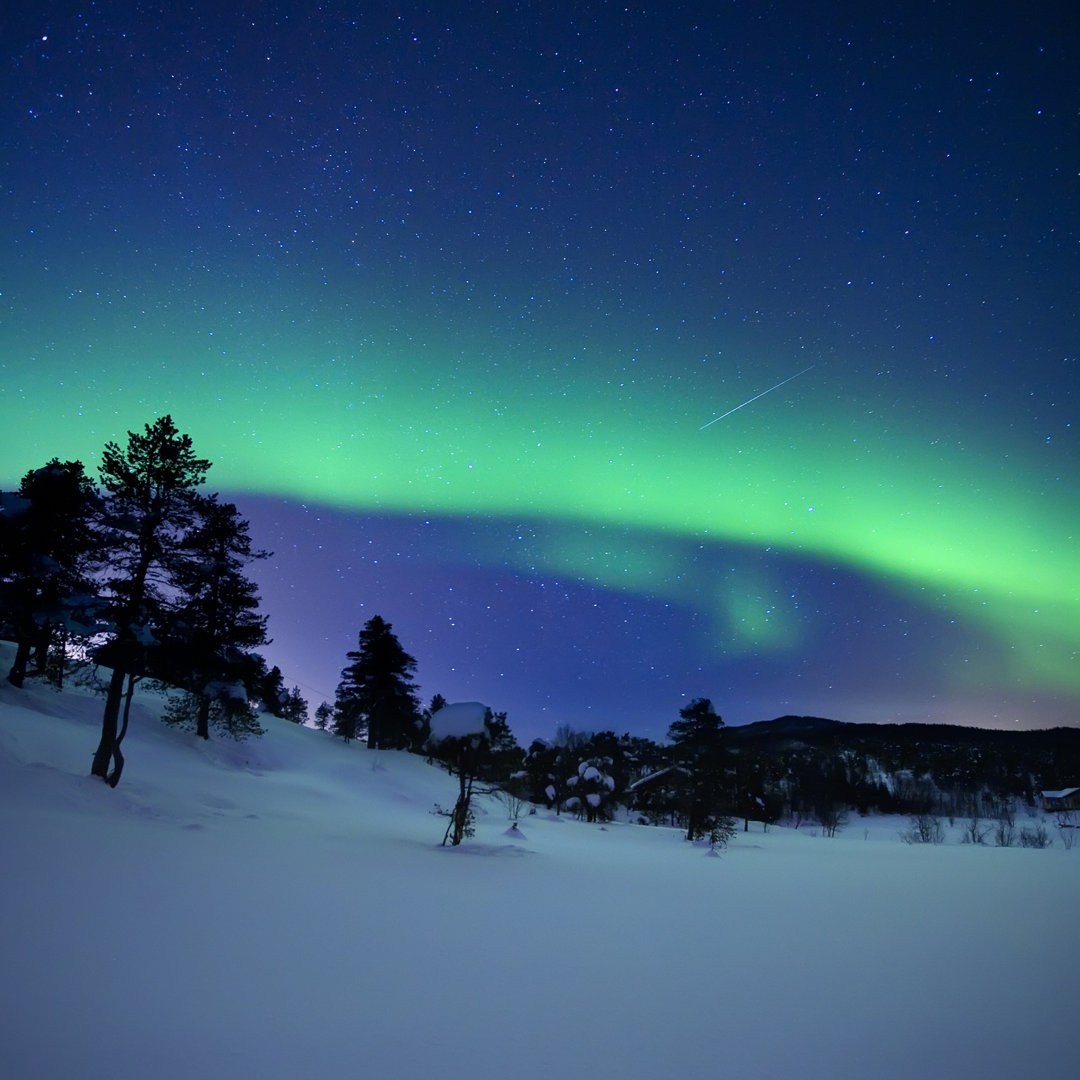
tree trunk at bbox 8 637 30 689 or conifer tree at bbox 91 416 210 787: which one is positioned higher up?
conifer tree at bbox 91 416 210 787

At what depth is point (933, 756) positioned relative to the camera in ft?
362

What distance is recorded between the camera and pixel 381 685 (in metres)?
49.3

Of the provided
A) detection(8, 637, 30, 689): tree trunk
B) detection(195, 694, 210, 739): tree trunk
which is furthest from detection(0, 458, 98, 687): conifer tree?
detection(195, 694, 210, 739): tree trunk

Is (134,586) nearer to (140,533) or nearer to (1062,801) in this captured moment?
(140,533)

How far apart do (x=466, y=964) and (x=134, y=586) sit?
55.2 ft

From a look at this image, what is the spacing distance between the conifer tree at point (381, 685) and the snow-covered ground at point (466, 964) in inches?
1323

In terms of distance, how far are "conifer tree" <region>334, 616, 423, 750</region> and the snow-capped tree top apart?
110 ft

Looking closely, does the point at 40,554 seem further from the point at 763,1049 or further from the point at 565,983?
the point at 763,1049

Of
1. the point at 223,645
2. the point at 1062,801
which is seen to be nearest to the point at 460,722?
the point at 223,645

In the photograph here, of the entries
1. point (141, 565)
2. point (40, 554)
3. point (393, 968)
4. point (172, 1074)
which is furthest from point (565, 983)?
point (40, 554)

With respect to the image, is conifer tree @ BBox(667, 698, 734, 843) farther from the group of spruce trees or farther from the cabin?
the cabin

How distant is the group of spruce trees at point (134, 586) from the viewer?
17.8 meters

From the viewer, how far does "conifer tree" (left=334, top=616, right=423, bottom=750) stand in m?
49.2

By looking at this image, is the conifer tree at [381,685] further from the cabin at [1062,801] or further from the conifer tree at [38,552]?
the cabin at [1062,801]
